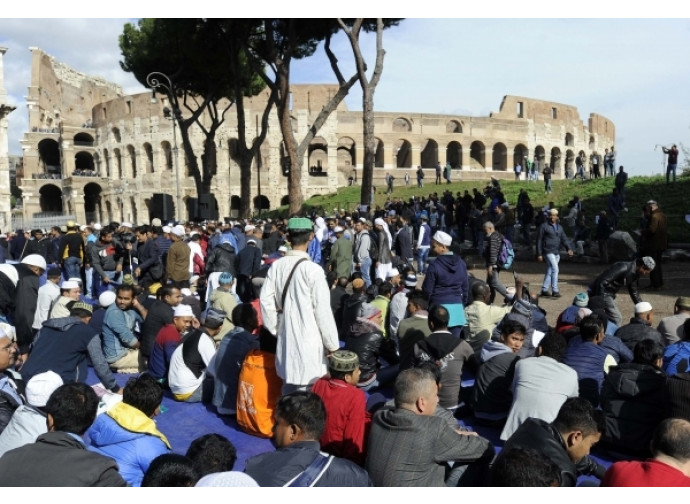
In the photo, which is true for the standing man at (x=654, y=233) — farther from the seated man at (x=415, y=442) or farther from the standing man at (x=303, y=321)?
the seated man at (x=415, y=442)

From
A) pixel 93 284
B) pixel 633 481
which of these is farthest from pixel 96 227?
pixel 633 481

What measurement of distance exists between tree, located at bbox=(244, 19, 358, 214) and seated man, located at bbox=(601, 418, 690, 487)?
15998mm

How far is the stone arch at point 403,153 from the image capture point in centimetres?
4362

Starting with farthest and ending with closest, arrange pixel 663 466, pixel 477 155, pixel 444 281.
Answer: pixel 477 155, pixel 444 281, pixel 663 466

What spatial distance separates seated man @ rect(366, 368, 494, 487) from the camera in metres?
3.07

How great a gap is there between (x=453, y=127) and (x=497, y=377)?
4169 centimetres

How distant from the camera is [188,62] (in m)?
26.5

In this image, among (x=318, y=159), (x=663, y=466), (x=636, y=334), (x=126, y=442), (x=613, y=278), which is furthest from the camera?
(x=318, y=159)

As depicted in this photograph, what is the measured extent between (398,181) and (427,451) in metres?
37.4

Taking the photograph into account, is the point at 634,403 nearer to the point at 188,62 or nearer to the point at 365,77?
the point at 365,77

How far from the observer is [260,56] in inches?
938

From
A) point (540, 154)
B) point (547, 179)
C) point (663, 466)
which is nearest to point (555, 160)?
point (540, 154)

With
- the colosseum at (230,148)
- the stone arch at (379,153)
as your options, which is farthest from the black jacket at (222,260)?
the stone arch at (379,153)

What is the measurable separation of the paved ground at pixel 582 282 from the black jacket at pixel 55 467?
23.3 feet
